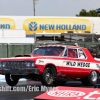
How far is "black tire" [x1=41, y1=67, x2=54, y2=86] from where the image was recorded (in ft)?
38.8

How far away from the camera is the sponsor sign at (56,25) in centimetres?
4700

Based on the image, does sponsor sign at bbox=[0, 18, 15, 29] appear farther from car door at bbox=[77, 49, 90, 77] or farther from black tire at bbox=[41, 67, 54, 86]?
black tire at bbox=[41, 67, 54, 86]

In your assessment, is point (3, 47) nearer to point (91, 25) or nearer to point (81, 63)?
point (81, 63)

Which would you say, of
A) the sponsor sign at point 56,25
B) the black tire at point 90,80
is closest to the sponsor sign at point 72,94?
the black tire at point 90,80

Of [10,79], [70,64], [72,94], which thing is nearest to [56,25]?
[70,64]

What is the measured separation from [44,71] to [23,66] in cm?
79

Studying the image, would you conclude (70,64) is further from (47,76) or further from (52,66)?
(47,76)

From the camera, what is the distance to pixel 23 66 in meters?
11.9

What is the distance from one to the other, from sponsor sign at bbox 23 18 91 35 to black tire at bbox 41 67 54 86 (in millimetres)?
34372

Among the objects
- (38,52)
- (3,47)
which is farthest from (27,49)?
(38,52)

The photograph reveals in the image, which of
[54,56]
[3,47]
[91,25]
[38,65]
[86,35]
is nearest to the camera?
[38,65]

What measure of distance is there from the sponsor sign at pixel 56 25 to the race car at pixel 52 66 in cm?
3297

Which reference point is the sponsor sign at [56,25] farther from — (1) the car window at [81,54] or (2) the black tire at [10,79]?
(2) the black tire at [10,79]

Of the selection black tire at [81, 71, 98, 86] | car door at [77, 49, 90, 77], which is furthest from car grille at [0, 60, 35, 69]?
black tire at [81, 71, 98, 86]
